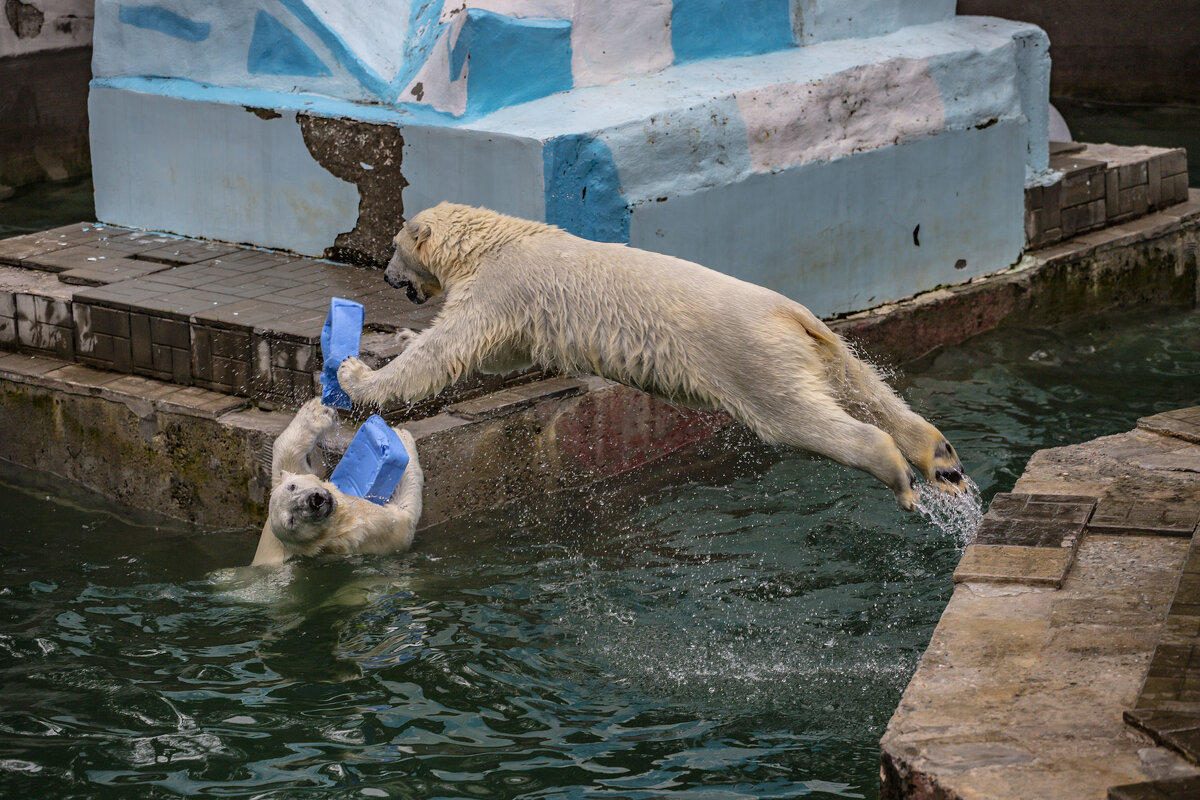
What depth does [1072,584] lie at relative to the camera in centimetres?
448

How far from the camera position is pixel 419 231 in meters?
5.46

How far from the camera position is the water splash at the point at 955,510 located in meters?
5.22

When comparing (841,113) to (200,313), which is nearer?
(200,313)

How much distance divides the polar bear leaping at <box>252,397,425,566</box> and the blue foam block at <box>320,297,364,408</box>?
40 centimetres

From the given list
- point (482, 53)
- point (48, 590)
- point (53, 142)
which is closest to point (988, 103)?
point (482, 53)

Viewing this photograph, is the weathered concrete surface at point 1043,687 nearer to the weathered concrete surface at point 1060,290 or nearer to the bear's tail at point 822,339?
the bear's tail at point 822,339

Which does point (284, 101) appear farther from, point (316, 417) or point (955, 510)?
point (955, 510)

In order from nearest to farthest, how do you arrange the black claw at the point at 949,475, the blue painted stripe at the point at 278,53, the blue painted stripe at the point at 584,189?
the black claw at the point at 949,475 < the blue painted stripe at the point at 584,189 < the blue painted stripe at the point at 278,53

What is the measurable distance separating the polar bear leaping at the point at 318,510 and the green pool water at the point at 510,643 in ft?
0.44

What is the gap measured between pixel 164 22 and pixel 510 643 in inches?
185

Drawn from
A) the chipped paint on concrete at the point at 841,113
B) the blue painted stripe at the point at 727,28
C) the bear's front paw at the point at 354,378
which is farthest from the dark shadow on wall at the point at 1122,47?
the bear's front paw at the point at 354,378

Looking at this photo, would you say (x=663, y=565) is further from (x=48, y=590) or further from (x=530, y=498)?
(x=48, y=590)

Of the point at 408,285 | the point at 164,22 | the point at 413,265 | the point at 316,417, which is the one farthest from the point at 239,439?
the point at 164,22

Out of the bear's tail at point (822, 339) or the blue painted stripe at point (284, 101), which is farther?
the blue painted stripe at point (284, 101)
